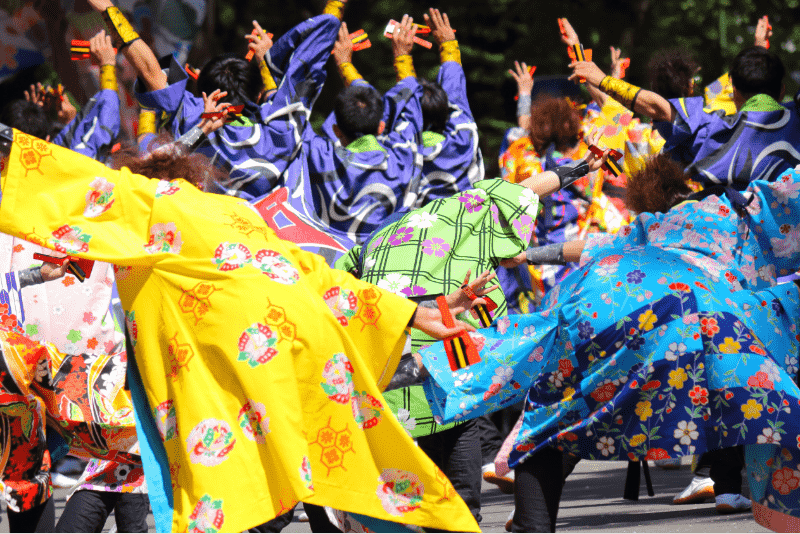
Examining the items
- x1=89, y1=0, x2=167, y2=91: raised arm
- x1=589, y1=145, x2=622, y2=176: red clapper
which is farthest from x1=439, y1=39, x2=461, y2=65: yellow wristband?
x1=589, y1=145, x2=622, y2=176: red clapper

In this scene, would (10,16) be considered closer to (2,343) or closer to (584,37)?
(584,37)

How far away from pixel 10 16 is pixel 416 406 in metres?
6.98

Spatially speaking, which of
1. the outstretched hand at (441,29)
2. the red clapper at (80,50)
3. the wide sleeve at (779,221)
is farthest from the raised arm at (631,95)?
the red clapper at (80,50)

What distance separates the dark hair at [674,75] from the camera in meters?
5.61

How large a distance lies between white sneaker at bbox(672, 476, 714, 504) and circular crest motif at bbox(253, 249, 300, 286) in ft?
8.47

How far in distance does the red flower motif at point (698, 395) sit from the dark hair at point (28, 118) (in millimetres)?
4325

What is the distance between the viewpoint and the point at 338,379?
9.73ft

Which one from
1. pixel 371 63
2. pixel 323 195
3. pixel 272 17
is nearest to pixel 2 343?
pixel 323 195

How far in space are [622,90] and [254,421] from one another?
246cm

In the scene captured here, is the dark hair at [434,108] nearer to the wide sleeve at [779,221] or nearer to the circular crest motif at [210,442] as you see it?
the wide sleeve at [779,221]

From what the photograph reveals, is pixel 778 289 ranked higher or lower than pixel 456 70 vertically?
lower

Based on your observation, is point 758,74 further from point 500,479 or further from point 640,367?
point 500,479

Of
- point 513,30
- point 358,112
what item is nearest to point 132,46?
point 358,112

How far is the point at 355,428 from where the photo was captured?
296cm
